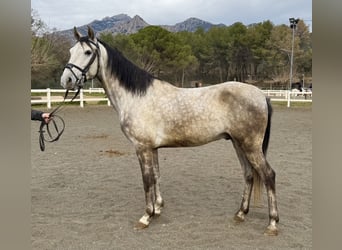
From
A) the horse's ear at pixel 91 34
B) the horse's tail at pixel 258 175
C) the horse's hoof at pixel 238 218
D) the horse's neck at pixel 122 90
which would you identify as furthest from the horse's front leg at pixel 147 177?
the horse's ear at pixel 91 34

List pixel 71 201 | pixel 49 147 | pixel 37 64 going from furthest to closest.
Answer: pixel 37 64 → pixel 49 147 → pixel 71 201

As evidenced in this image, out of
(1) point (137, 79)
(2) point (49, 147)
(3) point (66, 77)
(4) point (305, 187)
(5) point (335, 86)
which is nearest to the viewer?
(5) point (335, 86)

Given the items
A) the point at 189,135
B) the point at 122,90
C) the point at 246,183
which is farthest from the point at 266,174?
the point at 122,90

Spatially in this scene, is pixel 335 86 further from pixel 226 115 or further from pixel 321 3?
pixel 226 115

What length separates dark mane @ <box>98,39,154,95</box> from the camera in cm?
317

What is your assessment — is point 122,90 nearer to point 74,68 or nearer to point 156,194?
point 74,68

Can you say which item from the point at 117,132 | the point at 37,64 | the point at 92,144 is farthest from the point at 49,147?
the point at 37,64

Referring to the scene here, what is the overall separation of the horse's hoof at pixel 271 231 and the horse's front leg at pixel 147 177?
46.6 inches

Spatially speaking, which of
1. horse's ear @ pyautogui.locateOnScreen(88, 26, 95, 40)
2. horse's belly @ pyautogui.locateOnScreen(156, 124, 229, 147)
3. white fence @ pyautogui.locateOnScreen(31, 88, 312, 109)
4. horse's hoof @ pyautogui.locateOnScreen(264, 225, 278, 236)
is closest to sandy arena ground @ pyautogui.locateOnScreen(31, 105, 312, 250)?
horse's hoof @ pyautogui.locateOnScreen(264, 225, 278, 236)

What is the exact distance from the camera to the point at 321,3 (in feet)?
1.77

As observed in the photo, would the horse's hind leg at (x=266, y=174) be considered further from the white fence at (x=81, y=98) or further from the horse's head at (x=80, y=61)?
the white fence at (x=81, y=98)

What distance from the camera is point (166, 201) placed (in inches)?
155

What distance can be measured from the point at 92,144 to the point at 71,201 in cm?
395

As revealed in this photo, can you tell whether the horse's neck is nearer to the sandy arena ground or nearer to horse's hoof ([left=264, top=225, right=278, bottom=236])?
the sandy arena ground
